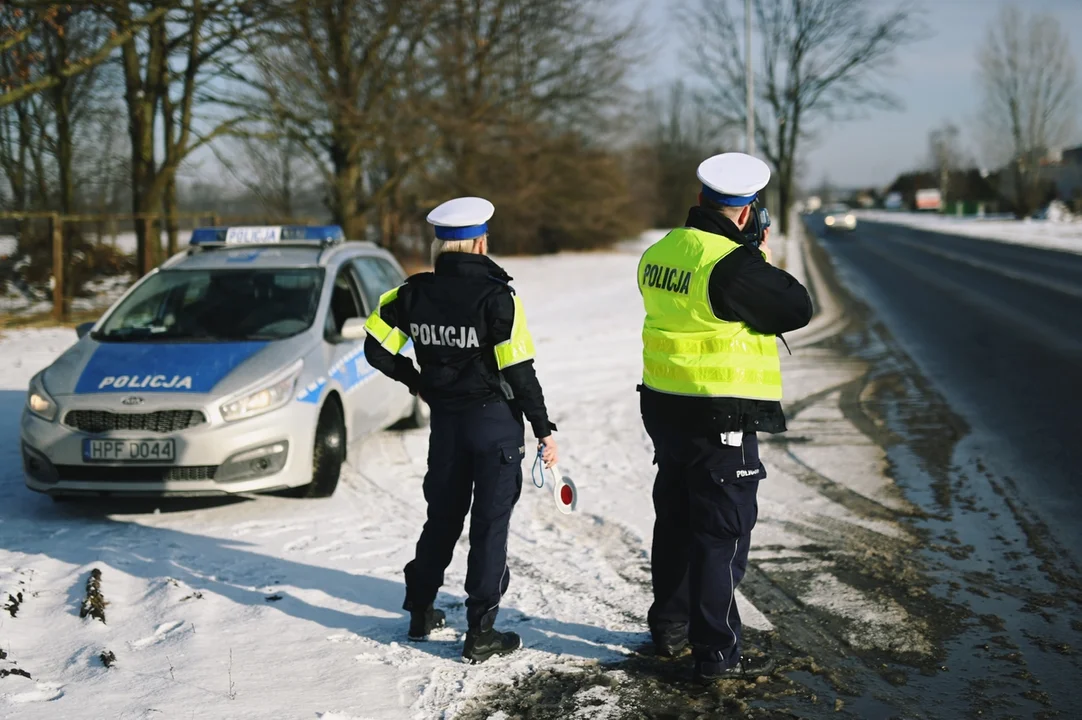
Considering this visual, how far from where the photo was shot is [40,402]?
6.39m

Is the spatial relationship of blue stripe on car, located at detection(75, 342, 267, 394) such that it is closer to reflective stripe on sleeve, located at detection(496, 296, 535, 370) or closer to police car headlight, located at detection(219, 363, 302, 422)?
police car headlight, located at detection(219, 363, 302, 422)

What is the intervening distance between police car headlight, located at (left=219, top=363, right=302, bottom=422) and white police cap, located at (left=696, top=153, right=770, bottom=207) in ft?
11.4

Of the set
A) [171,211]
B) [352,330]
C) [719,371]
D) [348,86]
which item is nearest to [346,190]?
[348,86]

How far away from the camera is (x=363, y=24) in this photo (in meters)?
20.1

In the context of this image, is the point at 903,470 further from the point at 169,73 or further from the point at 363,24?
the point at 363,24

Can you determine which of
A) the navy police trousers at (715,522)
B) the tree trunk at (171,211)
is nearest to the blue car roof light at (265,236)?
the navy police trousers at (715,522)

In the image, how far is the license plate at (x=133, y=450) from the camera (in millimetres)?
6117

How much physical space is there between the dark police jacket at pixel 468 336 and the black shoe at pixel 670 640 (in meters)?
0.90

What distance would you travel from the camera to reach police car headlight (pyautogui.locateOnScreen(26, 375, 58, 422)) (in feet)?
20.6

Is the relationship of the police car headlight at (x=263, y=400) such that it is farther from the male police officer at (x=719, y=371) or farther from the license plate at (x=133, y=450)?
the male police officer at (x=719, y=371)

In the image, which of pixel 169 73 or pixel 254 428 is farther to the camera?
pixel 169 73

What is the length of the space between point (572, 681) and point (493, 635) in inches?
15.8

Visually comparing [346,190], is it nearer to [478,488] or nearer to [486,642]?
[478,488]

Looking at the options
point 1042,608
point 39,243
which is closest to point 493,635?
point 1042,608
